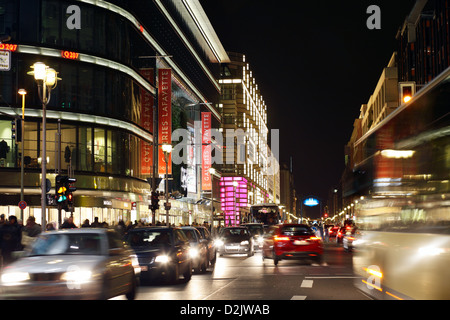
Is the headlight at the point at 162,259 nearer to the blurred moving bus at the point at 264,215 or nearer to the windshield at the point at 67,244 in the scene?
the windshield at the point at 67,244

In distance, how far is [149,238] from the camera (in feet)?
59.5

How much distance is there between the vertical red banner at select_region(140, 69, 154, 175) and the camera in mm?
54812

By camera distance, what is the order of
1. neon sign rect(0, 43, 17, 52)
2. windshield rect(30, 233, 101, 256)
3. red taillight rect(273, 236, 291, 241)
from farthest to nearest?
neon sign rect(0, 43, 17, 52) → red taillight rect(273, 236, 291, 241) → windshield rect(30, 233, 101, 256)

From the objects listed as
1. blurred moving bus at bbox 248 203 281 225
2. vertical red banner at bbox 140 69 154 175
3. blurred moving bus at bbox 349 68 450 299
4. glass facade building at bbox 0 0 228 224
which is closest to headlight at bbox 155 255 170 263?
blurred moving bus at bbox 349 68 450 299

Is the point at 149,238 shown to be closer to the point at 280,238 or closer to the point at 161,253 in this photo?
the point at 161,253

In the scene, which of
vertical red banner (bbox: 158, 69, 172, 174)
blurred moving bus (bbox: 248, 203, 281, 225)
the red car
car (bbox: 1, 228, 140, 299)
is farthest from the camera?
blurred moving bus (bbox: 248, 203, 281, 225)

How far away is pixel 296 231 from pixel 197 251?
5092mm

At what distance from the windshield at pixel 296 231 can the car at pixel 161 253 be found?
6999 mm

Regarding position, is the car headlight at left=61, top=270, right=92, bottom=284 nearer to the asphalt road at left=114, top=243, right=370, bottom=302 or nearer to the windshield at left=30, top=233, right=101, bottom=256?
the windshield at left=30, top=233, right=101, bottom=256

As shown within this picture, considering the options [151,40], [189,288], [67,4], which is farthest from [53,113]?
[189,288]

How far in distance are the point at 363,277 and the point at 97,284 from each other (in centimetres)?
520

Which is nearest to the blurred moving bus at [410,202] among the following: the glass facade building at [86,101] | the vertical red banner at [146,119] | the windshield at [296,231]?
the windshield at [296,231]

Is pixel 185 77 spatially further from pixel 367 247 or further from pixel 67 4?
pixel 367 247
